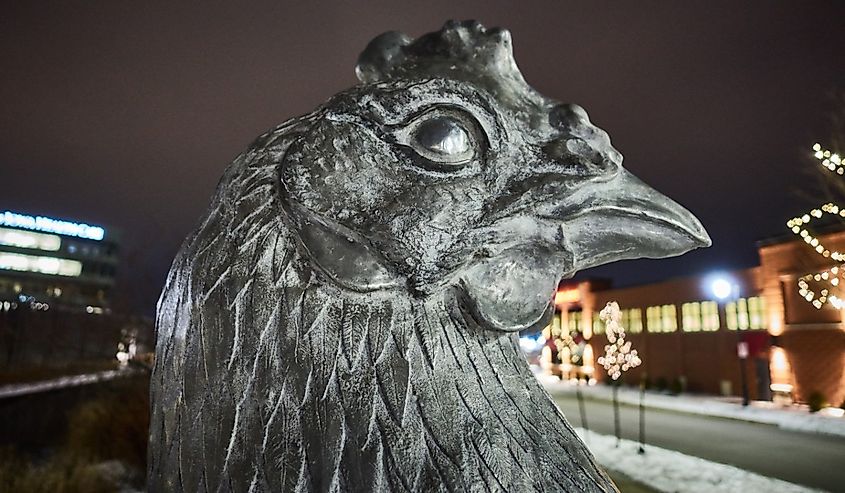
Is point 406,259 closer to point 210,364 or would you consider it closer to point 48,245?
point 210,364

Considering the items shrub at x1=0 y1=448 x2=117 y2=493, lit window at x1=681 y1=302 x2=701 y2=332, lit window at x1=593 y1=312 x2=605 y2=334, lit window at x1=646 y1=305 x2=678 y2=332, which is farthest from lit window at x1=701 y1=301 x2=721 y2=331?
shrub at x1=0 y1=448 x2=117 y2=493

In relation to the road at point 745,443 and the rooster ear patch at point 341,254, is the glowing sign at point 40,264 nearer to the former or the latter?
the road at point 745,443

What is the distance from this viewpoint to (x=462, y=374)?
50.8 inches

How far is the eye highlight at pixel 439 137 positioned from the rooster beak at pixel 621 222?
0.93 feet

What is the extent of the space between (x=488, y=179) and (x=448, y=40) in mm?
380

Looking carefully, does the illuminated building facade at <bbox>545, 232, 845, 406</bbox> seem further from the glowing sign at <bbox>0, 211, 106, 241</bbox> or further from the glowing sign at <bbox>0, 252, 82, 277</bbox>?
the glowing sign at <bbox>0, 211, 106, 241</bbox>

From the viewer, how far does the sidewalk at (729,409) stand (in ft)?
56.0

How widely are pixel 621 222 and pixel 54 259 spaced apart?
69.5 meters

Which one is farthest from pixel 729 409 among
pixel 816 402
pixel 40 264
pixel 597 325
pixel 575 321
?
pixel 40 264

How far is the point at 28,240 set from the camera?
188 feet

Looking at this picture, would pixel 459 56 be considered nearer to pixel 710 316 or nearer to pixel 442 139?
pixel 442 139

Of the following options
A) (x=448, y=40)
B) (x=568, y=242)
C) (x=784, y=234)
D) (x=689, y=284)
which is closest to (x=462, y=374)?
(x=568, y=242)

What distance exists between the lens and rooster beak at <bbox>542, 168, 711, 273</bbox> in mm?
1341

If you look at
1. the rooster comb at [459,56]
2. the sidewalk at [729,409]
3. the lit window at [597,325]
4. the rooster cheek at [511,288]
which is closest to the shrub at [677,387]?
the sidewalk at [729,409]
